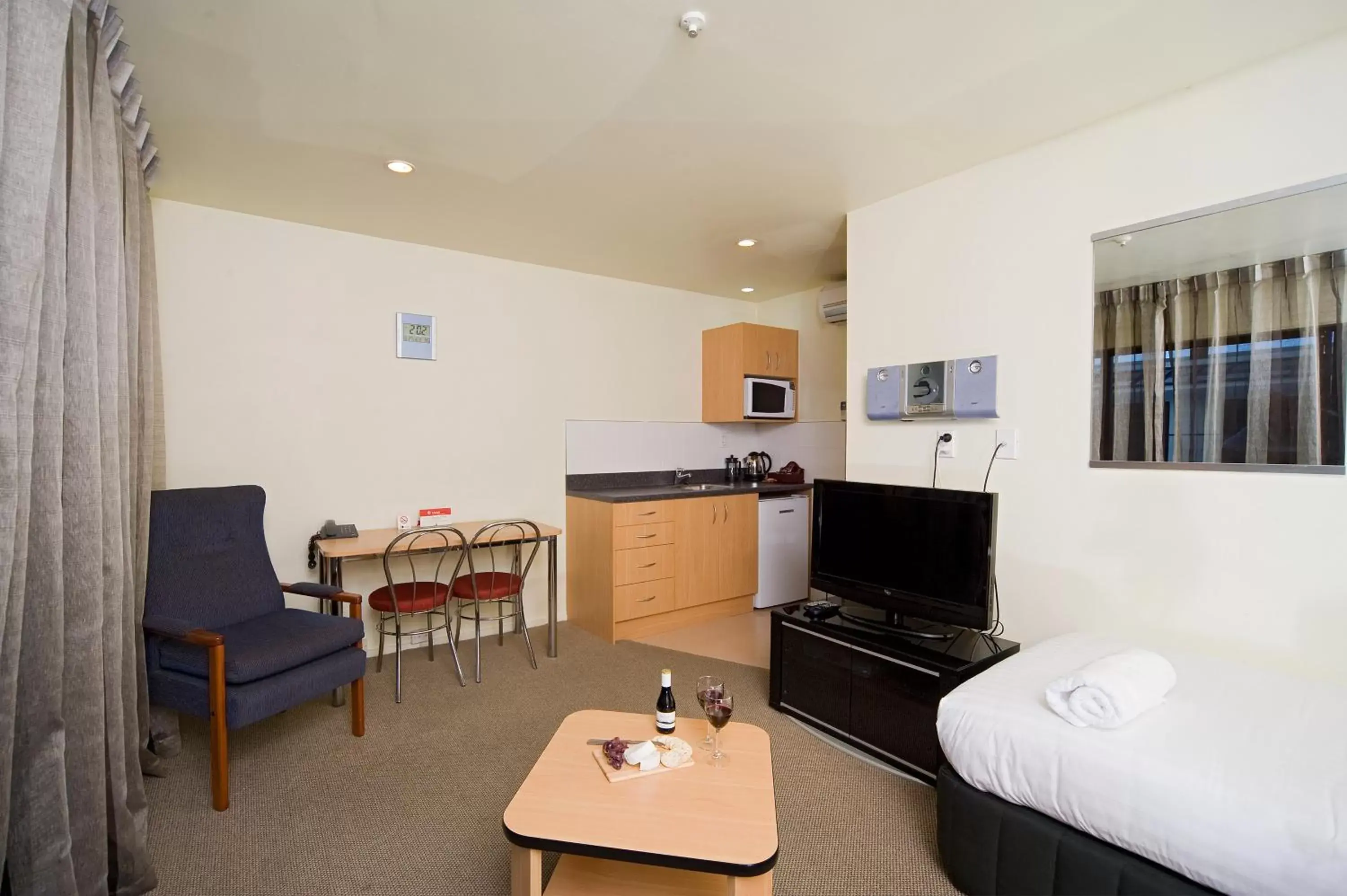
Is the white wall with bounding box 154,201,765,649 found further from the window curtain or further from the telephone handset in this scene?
the window curtain

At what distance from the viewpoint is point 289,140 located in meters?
2.54

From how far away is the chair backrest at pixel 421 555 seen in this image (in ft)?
10.7

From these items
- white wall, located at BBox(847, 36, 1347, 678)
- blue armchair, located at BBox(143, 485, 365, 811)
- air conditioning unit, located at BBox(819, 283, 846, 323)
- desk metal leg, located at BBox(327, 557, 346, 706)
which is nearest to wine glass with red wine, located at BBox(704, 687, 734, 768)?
white wall, located at BBox(847, 36, 1347, 678)

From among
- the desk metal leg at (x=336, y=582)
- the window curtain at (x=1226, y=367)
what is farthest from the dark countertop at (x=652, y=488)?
the window curtain at (x=1226, y=367)

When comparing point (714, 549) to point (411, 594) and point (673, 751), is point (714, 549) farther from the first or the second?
point (673, 751)

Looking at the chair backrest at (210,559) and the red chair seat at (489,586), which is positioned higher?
the chair backrest at (210,559)

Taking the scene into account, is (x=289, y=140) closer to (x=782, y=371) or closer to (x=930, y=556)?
(x=930, y=556)

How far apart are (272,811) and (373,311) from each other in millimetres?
2651

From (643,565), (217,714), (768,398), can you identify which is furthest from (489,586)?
(768,398)

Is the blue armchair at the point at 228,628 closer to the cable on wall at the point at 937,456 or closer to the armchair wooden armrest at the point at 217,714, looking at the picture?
the armchair wooden armrest at the point at 217,714

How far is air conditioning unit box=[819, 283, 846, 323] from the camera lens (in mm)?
4410

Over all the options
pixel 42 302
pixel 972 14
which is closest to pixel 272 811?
pixel 42 302

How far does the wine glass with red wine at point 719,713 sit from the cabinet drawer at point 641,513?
7.41 ft

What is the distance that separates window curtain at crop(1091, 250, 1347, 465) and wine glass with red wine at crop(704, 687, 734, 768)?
5.60 feet
